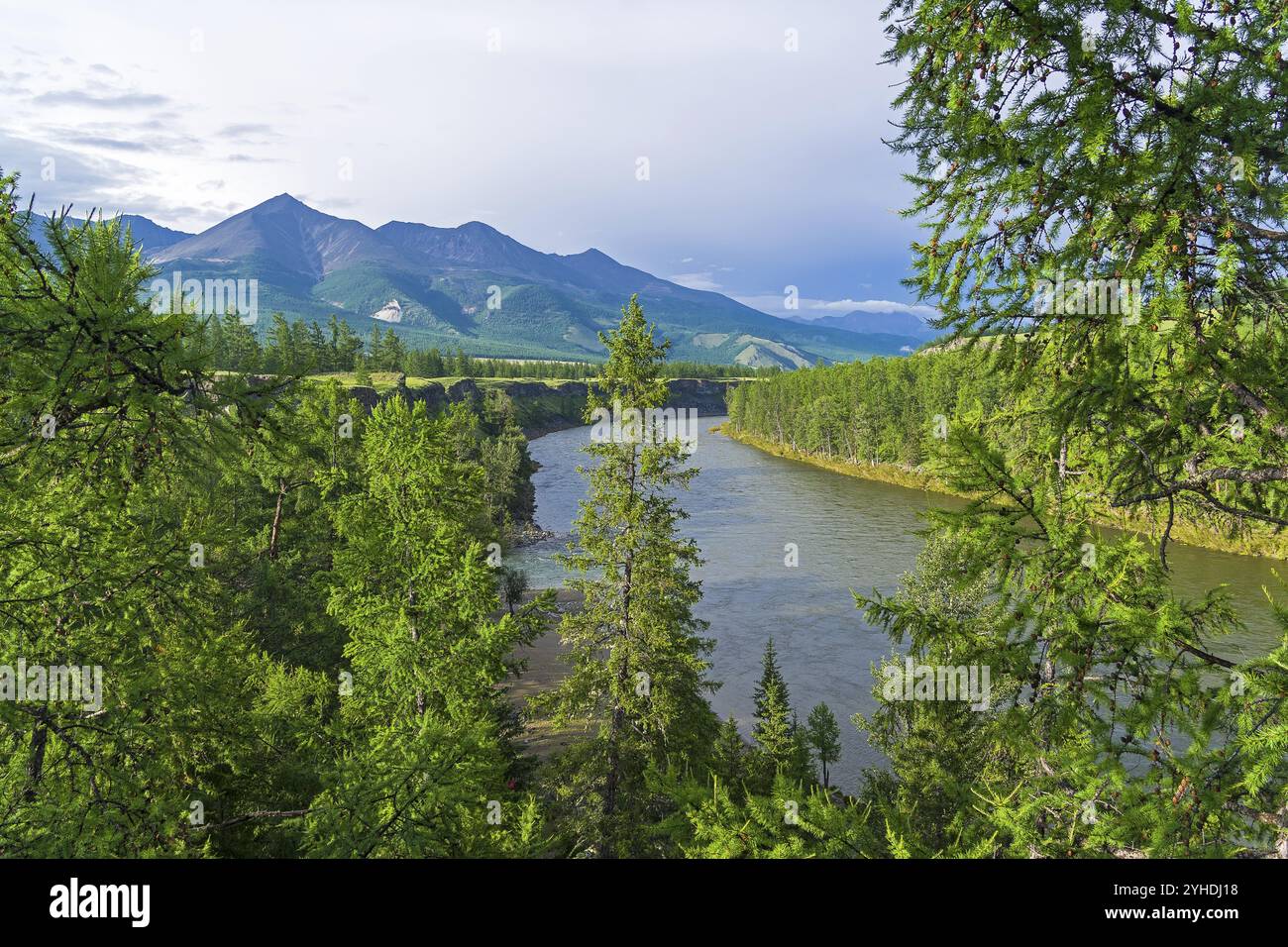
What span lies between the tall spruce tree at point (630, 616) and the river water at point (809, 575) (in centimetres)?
211

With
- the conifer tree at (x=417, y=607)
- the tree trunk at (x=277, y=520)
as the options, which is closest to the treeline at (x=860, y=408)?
the tree trunk at (x=277, y=520)

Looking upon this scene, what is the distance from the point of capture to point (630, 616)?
643 inches

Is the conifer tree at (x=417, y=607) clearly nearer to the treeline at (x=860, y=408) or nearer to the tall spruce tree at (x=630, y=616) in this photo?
the tall spruce tree at (x=630, y=616)

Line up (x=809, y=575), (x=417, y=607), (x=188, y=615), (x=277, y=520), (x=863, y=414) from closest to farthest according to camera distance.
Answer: (x=188, y=615) → (x=417, y=607) → (x=277, y=520) → (x=809, y=575) → (x=863, y=414)

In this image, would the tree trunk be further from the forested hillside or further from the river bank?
the forested hillside

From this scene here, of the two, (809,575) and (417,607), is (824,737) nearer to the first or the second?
(417,607)

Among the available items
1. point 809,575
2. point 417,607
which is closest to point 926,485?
point 809,575

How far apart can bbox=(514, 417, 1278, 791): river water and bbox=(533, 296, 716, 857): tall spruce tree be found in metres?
2.11

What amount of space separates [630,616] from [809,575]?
93.8 ft

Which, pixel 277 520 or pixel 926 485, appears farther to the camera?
pixel 926 485

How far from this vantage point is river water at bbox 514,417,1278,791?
28.6 meters

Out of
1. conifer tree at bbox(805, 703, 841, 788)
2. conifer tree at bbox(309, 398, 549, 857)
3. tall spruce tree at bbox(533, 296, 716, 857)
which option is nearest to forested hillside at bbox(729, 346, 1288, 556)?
conifer tree at bbox(805, 703, 841, 788)
